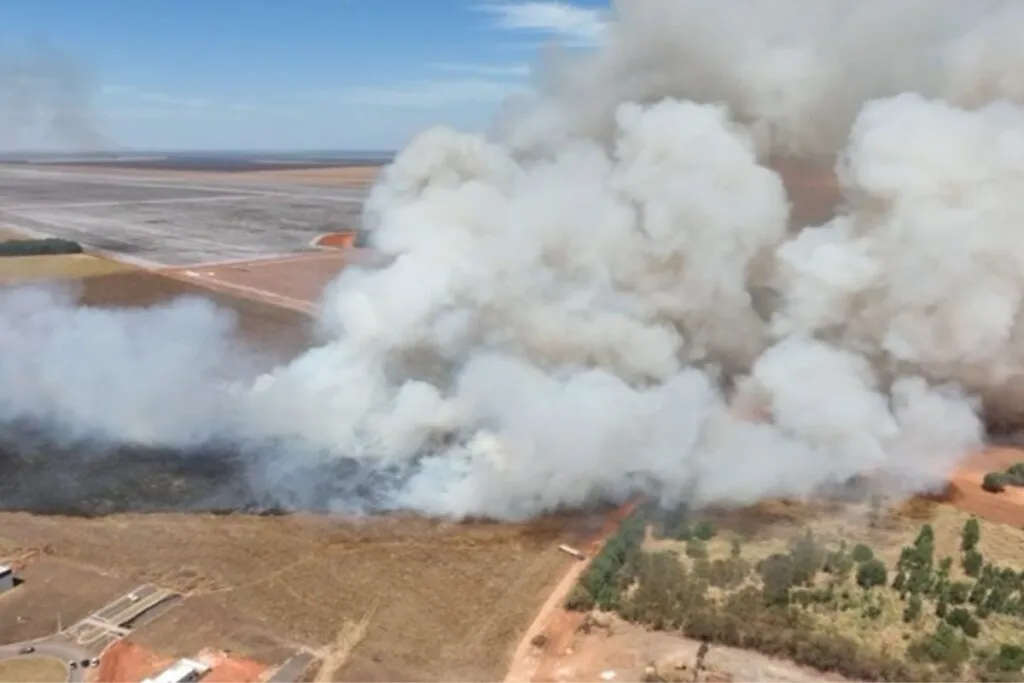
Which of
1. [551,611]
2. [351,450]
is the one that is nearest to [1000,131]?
[551,611]

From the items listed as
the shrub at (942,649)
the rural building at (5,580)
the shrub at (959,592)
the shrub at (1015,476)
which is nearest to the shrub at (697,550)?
the shrub at (942,649)

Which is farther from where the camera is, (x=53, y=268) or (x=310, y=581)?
(x=53, y=268)

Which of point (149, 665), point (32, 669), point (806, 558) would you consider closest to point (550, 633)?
point (806, 558)

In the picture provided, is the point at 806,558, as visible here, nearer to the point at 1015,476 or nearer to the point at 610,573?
the point at 610,573

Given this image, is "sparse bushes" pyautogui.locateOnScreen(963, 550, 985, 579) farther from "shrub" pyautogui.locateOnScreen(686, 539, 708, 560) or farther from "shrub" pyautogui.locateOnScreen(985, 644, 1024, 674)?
"shrub" pyautogui.locateOnScreen(686, 539, 708, 560)

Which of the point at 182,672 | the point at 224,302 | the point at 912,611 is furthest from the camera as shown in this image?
the point at 224,302

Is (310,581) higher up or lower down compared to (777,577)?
lower down

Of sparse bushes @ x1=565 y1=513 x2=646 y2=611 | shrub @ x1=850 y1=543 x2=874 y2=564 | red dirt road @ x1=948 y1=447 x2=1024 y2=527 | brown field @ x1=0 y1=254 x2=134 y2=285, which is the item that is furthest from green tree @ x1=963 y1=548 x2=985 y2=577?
brown field @ x1=0 y1=254 x2=134 y2=285

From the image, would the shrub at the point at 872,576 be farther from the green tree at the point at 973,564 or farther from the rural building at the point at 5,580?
the rural building at the point at 5,580
